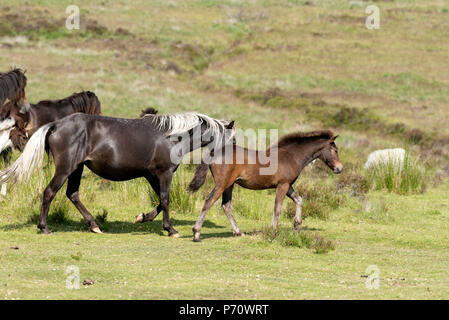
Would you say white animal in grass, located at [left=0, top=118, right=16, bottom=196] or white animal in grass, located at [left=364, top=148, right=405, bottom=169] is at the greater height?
white animal in grass, located at [left=0, top=118, right=16, bottom=196]

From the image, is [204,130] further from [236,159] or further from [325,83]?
[325,83]

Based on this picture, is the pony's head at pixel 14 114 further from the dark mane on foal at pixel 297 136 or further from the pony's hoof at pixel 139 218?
the dark mane on foal at pixel 297 136

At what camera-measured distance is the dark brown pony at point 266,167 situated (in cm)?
1060

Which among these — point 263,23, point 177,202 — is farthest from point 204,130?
point 263,23

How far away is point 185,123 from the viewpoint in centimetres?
1123

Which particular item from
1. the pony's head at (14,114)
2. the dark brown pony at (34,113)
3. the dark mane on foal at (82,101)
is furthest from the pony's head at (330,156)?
the dark mane on foal at (82,101)

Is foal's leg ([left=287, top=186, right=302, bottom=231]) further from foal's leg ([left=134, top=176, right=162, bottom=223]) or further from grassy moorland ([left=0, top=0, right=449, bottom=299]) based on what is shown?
foal's leg ([left=134, top=176, right=162, bottom=223])

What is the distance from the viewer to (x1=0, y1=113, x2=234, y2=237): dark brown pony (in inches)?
421

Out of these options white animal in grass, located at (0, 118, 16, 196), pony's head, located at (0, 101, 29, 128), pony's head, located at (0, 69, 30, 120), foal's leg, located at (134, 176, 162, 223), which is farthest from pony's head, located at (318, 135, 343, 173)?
white animal in grass, located at (0, 118, 16, 196)

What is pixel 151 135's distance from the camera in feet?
36.9

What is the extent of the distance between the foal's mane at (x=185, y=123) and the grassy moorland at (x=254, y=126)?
178 centimetres

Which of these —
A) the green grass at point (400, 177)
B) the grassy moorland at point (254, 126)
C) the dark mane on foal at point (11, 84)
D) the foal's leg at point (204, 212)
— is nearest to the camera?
the grassy moorland at point (254, 126)

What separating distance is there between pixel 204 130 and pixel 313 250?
273cm

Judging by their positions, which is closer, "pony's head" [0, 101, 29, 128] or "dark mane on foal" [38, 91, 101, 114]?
"pony's head" [0, 101, 29, 128]
